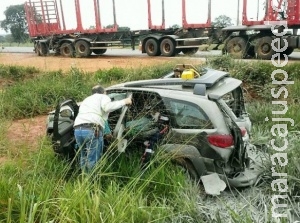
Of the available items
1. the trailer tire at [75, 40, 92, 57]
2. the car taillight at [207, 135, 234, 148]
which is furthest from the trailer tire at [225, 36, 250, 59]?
the car taillight at [207, 135, 234, 148]

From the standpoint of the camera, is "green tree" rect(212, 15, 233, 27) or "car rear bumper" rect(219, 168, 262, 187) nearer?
"car rear bumper" rect(219, 168, 262, 187)

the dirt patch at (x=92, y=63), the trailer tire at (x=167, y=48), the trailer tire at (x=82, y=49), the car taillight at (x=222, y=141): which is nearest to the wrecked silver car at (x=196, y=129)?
the car taillight at (x=222, y=141)

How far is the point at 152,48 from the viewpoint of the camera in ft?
55.9

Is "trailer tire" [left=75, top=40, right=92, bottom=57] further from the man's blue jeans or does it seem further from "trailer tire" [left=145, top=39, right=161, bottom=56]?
the man's blue jeans

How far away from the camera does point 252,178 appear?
13.6 feet

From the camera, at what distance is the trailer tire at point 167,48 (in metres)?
16.2

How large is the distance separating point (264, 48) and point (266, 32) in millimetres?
667

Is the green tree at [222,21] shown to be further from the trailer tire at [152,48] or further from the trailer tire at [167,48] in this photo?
the trailer tire at [152,48]

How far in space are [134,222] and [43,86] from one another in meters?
6.97

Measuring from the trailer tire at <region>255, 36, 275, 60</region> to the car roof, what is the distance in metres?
9.90

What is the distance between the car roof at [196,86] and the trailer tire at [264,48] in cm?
990

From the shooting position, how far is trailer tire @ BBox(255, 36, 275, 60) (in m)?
13.8

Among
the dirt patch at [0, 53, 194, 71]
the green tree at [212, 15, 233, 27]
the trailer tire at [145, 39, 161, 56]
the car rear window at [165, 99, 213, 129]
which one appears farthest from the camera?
the trailer tire at [145, 39, 161, 56]

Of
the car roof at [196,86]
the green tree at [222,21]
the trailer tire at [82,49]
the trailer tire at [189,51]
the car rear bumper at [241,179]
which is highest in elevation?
the green tree at [222,21]
